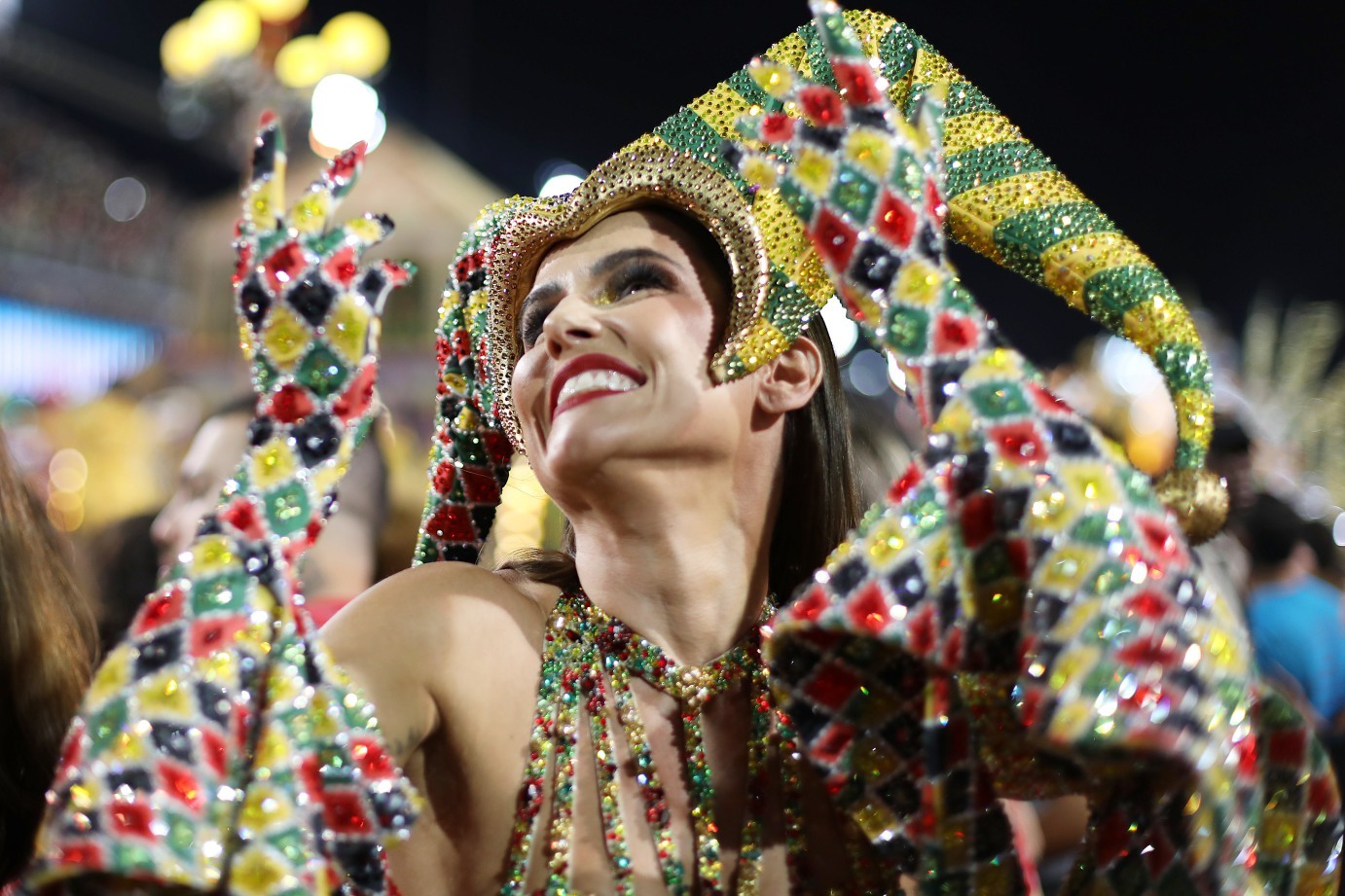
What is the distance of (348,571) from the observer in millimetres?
2904

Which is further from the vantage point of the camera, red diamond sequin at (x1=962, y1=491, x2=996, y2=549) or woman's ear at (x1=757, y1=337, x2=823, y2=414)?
woman's ear at (x1=757, y1=337, x2=823, y2=414)

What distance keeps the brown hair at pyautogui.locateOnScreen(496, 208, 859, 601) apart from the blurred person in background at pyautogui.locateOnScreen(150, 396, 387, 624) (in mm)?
1080

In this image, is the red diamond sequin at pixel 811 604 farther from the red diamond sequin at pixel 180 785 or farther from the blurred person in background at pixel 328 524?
the blurred person in background at pixel 328 524

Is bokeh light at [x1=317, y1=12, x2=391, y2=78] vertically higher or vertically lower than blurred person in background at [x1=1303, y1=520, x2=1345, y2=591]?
higher

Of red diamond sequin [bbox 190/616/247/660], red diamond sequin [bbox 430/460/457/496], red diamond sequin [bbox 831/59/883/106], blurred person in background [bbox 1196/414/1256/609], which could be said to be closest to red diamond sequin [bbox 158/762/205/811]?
red diamond sequin [bbox 190/616/247/660]

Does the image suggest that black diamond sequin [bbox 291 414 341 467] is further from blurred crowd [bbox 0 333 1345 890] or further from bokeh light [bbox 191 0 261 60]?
bokeh light [bbox 191 0 261 60]

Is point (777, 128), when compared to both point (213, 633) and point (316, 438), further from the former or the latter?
point (213, 633)

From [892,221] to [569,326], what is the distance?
495 millimetres

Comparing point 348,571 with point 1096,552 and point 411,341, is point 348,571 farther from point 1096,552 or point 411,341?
point 411,341

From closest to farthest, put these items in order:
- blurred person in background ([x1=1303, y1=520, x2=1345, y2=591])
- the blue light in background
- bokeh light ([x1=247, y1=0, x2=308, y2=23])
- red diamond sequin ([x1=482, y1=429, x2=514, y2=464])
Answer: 1. red diamond sequin ([x1=482, y1=429, x2=514, y2=464])
2. blurred person in background ([x1=1303, y1=520, x2=1345, y2=591])
3. bokeh light ([x1=247, y1=0, x2=308, y2=23])
4. the blue light in background

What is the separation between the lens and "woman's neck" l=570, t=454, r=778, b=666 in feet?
5.51

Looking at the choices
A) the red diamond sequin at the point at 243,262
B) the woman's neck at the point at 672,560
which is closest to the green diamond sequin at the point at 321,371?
the red diamond sequin at the point at 243,262

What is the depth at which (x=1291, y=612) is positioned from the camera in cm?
361

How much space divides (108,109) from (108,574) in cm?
1944
